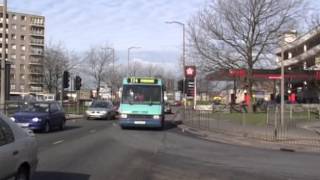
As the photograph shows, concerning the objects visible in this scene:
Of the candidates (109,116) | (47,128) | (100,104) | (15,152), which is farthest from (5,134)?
(100,104)

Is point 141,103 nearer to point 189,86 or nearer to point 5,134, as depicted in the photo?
point 5,134

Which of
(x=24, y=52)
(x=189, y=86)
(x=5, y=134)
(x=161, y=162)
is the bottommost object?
(x=161, y=162)

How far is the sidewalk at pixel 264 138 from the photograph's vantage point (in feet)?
78.9

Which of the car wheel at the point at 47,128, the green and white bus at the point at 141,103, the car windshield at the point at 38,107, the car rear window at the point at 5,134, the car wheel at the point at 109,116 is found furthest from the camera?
the car wheel at the point at 109,116

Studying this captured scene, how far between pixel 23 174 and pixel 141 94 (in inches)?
909

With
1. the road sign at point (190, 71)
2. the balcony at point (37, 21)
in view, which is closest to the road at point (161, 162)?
the road sign at point (190, 71)

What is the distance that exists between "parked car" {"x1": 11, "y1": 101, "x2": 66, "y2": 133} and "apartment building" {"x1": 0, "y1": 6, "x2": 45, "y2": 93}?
112925mm

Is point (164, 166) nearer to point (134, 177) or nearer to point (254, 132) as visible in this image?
point (134, 177)

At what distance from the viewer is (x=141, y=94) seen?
32.5 meters

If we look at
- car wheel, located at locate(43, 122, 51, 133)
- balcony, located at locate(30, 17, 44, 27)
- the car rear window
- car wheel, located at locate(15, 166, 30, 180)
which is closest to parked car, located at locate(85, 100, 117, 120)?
car wheel, located at locate(43, 122, 51, 133)

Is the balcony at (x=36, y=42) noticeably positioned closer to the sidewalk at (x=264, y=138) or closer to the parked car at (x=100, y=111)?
the parked car at (x=100, y=111)

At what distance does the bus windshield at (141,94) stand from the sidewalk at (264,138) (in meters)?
2.93

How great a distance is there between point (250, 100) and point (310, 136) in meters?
28.0

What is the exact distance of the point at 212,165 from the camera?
635 inches
